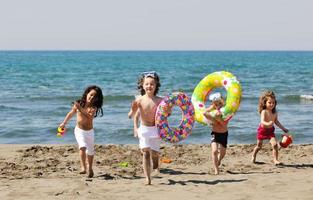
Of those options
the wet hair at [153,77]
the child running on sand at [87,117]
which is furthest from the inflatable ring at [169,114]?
the child running on sand at [87,117]

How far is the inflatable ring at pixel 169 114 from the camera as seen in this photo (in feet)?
23.0

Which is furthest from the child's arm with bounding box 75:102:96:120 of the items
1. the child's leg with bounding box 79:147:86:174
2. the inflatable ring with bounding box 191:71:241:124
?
the inflatable ring with bounding box 191:71:241:124

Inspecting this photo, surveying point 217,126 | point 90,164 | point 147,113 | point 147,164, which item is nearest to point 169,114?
point 147,113

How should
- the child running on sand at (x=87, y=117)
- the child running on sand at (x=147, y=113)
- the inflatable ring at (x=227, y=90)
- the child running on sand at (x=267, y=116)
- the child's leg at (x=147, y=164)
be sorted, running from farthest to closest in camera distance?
1. the child running on sand at (x=267, y=116)
2. the inflatable ring at (x=227, y=90)
3. the child running on sand at (x=87, y=117)
4. the child running on sand at (x=147, y=113)
5. the child's leg at (x=147, y=164)

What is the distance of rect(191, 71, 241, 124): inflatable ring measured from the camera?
8.19m

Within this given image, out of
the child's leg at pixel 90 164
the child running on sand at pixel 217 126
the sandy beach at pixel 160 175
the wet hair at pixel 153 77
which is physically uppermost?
the wet hair at pixel 153 77

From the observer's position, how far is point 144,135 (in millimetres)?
7066

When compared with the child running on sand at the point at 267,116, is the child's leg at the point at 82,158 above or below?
below

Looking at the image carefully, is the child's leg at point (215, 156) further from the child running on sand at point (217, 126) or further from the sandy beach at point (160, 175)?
the sandy beach at point (160, 175)

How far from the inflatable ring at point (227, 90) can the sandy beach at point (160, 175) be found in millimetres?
771

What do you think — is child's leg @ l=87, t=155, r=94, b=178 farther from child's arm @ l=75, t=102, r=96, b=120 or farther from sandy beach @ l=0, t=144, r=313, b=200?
child's arm @ l=75, t=102, r=96, b=120

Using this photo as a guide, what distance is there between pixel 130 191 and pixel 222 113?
2.05 m

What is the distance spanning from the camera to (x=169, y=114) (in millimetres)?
7172

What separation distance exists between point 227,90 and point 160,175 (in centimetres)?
196
